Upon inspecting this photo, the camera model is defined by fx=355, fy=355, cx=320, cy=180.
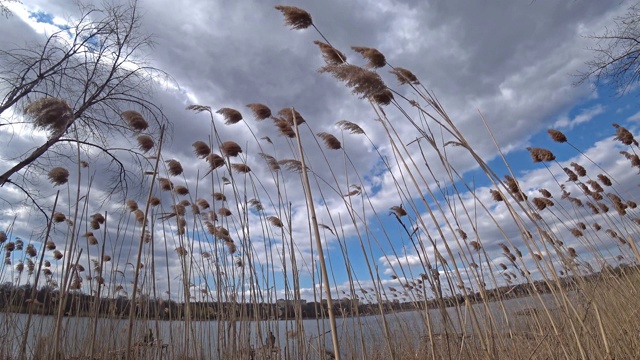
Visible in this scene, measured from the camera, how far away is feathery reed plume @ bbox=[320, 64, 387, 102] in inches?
77.4

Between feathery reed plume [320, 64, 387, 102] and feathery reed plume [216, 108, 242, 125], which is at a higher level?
feathery reed plume [216, 108, 242, 125]

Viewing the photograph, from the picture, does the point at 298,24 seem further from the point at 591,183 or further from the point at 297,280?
the point at 591,183

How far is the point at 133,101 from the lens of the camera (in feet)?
29.7

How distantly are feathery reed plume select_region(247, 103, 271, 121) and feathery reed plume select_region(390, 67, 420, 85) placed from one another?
1284 millimetres

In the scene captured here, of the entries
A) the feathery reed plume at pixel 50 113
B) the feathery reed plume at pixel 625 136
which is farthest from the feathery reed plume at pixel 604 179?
the feathery reed plume at pixel 50 113

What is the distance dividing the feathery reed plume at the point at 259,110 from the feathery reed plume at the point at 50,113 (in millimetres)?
1418

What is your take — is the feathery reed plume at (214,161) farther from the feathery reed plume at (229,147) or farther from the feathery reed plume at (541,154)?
the feathery reed plume at (541,154)

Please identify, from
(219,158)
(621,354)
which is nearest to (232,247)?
(219,158)

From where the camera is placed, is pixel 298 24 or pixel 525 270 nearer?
pixel 525 270

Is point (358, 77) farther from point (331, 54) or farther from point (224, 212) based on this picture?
point (224, 212)

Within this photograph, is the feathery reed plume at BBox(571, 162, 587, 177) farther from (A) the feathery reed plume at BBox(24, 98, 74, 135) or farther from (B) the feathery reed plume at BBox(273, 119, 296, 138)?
(A) the feathery reed plume at BBox(24, 98, 74, 135)

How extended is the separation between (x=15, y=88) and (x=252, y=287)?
7.66 meters

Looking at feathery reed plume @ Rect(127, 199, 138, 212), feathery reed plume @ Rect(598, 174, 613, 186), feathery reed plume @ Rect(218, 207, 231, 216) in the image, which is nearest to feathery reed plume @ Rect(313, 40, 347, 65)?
feathery reed plume @ Rect(218, 207, 231, 216)

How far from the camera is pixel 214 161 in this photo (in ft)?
12.3
